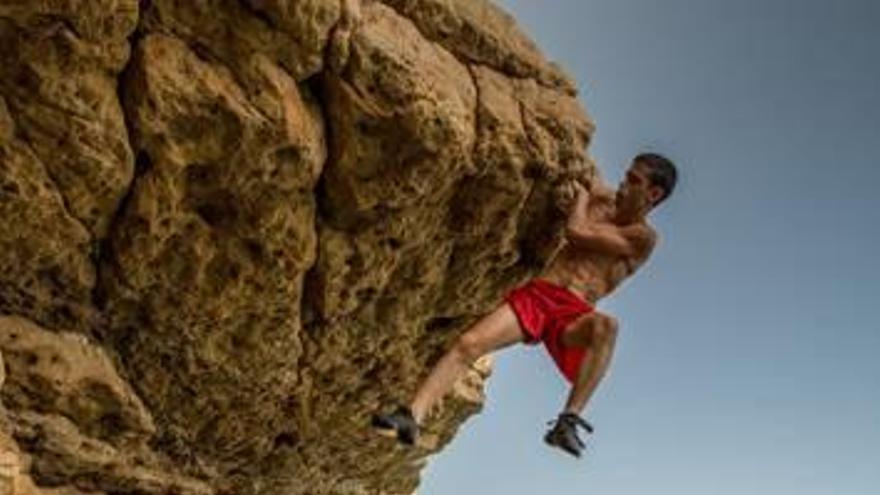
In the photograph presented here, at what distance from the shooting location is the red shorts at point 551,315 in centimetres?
1106

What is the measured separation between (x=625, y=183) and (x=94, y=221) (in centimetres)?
496

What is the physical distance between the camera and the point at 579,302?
443 inches

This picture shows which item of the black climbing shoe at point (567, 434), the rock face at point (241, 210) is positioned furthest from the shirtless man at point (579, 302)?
the rock face at point (241, 210)

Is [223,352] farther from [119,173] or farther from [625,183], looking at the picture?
[625,183]

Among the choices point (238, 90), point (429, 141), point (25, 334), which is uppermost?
point (429, 141)

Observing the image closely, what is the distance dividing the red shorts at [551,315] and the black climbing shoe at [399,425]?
70.9 inches

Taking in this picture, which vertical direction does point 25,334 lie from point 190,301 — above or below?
below

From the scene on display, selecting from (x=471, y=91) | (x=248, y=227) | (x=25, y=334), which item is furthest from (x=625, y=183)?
(x=25, y=334)

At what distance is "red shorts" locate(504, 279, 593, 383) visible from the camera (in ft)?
36.3

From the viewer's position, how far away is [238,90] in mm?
10391

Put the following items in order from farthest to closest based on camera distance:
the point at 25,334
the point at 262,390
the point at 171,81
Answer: the point at 262,390
the point at 25,334
the point at 171,81

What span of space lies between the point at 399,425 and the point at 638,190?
10.7 feet

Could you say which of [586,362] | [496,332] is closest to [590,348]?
[586,362]

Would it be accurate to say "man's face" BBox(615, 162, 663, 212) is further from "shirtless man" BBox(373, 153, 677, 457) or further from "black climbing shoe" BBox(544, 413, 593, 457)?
"black climbing shoe" BBox(544, 413, 593, 457)
